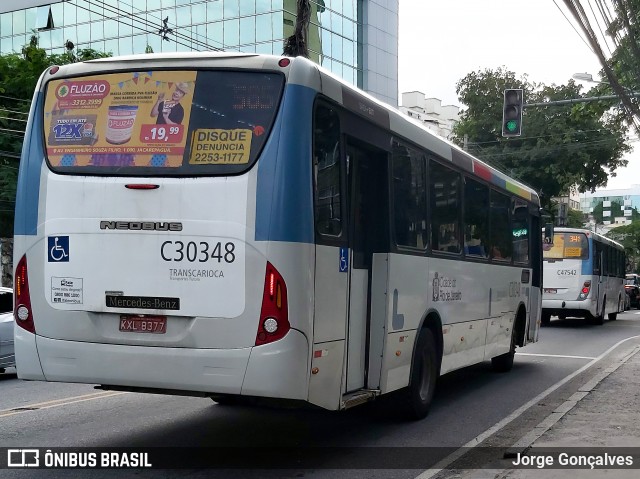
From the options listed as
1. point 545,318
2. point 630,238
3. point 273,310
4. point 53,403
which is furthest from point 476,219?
point 630,238

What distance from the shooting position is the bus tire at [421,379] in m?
9.26

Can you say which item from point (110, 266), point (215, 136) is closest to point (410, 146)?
point (215, 136)

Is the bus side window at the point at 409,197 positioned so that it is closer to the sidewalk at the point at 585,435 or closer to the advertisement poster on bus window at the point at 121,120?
the sidewalk at the point at 585,435

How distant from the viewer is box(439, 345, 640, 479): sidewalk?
6914mm

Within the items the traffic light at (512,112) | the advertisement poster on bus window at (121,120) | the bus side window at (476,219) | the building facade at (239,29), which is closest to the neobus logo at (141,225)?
the advertisement poster on bus window at (121,120)

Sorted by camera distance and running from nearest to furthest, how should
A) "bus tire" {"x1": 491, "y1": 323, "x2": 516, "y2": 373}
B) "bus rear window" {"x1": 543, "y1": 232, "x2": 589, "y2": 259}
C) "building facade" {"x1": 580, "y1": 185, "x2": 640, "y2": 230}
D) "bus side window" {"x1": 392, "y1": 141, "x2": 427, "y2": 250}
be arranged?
"bus side window" {"x1": 392, "y1": 141, "x2": 427, "y2": 250}, "bus tire" {"x1": 491, "y1": 323, "x2": 516, "y2": 373}, "bus rear window" {"x1": 543, "y1": 232, "x2": 589, "y2": 259}, "building facade" {"x1": 580, "y1": 185, "x2": 640, "y2": 230}

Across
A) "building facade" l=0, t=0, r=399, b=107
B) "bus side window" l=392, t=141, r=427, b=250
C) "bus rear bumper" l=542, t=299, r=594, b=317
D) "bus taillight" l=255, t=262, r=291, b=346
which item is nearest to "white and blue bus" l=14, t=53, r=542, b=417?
"bus taillight" l=255, t=262, r=291, b=346

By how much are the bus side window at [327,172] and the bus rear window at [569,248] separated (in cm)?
1996

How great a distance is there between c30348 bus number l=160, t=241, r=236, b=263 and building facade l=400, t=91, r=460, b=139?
281ft

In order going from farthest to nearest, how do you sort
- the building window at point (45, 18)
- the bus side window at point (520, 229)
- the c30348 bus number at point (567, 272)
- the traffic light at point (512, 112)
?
the building window at point (45, 18) < the c30348 bus number at point (567, 272) < the traffic light at point (512, 112) < the bus side window at point (520, 229)

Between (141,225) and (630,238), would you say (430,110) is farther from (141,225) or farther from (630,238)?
(141,225)

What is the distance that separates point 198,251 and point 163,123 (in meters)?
1.10

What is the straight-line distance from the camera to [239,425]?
9.05 m

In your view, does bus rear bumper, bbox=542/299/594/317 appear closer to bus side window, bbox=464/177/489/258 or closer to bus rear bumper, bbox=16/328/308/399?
bus side window, bbox=464/177/489/258
